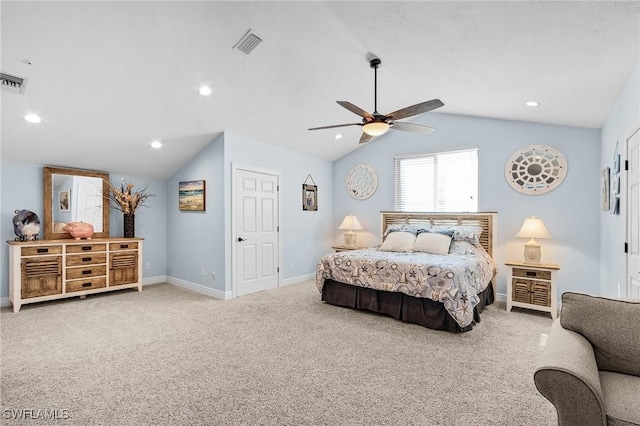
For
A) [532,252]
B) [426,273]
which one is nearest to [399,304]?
[426,273]

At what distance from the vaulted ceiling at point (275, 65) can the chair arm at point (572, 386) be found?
6.41ft

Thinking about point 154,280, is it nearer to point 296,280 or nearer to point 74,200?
point 74,200

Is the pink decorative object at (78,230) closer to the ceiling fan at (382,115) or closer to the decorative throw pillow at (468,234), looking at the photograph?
the ceiling fan at (382,115)

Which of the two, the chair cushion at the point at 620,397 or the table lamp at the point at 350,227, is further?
the table lamp at the point at 350,227

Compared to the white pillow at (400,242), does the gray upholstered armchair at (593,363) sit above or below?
below

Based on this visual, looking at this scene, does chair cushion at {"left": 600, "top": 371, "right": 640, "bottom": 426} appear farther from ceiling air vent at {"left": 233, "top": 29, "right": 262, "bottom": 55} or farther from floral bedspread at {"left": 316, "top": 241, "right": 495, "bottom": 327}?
ceiling air vent at {"left": 233, "top": 29, "right": 262, "bottom": 55}

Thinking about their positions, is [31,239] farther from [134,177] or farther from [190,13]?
[190,13]

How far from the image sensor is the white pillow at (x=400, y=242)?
4805 millimetres

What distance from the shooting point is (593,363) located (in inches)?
62.1

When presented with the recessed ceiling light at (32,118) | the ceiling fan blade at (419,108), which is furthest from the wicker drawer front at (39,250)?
the ceiling fan blade at (419,108)

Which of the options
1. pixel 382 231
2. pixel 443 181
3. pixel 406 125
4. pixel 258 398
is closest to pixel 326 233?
A: pixel 382 231

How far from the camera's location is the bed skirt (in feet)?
11.6

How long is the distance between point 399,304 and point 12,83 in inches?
184

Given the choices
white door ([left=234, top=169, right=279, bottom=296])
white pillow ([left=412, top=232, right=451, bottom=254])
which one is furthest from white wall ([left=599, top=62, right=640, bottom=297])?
white door ([left=234, top=169, right=279, bottom=296])
